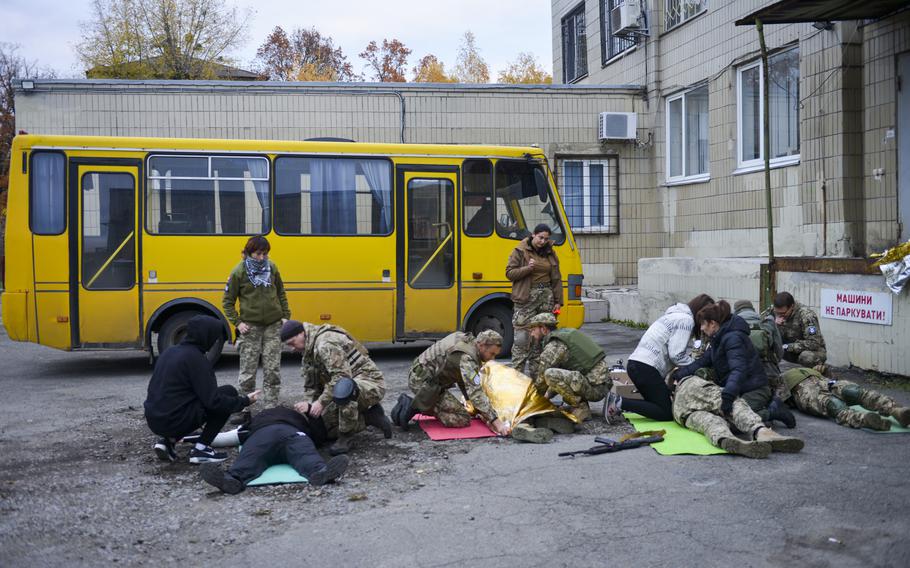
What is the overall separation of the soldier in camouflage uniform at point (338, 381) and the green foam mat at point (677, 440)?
2.20 meters

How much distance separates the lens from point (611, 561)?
4.37 meters

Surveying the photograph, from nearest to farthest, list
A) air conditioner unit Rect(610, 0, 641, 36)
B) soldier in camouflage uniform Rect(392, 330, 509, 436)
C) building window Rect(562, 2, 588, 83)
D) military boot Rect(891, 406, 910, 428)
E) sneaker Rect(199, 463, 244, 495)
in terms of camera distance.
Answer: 1. sneaker Rect(199, 463, 244, 495)
2. military boot Rect(891, 406, 910, 428)
3. soldier in camouflage uniform Rect(392, 330, 509, 436)
4. air conditioner unit Rect(610, 0, 641, 36)
5. building window Rect(562, 2, 588, 83)

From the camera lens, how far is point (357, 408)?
22.1 ft

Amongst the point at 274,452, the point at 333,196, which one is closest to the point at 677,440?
the point at 274,452

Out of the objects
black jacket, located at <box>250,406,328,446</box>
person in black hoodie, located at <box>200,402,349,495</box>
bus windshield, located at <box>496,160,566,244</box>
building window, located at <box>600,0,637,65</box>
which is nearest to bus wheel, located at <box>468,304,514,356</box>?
bus windshield, located at <box>496,160,566,244</box>

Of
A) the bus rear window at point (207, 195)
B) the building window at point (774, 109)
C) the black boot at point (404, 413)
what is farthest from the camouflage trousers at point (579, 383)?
the building window at point (774, 109)

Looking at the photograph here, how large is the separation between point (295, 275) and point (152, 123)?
5802 millimetres

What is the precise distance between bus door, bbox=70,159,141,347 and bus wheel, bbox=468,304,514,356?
438 centimetres

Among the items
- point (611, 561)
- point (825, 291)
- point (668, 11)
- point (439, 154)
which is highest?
point (668, 11)

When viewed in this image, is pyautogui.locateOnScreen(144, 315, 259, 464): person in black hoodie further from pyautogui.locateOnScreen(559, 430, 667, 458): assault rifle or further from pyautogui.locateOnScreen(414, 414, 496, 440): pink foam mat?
pyautogui.locateOnScreen(559, 430, 667, 458): assault rifle

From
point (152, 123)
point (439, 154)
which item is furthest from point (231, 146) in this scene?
point (152, 123)

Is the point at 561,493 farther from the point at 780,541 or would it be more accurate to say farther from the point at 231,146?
the point at 231,146

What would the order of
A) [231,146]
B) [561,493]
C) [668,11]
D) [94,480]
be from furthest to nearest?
[668,11]
[231,146]
[94,480]
[561,493]

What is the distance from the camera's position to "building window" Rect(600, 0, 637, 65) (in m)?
17.6
